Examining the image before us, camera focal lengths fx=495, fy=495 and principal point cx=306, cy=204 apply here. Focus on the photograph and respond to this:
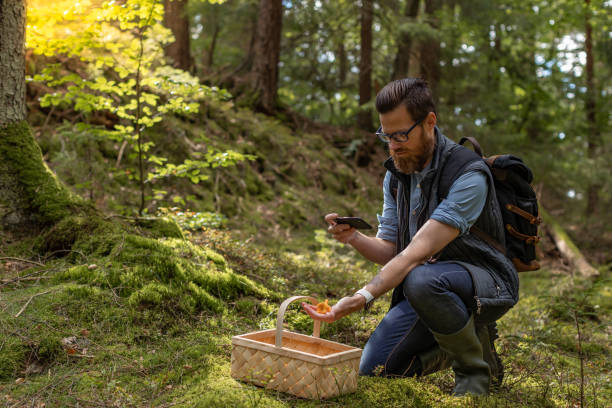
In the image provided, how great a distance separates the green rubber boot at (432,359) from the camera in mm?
3285

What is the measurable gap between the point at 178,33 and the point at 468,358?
9.68 metres

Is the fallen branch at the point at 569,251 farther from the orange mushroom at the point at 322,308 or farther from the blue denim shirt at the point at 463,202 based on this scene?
the orange mushroom at the point at 322,308

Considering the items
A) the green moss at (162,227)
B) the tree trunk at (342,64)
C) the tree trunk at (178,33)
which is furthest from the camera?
the tree trunk at (342,64)

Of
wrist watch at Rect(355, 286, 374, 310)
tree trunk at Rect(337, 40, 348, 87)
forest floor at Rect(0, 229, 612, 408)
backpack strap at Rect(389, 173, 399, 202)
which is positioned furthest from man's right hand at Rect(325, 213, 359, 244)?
tree trunk at Rect(337, 40, 348, 87)

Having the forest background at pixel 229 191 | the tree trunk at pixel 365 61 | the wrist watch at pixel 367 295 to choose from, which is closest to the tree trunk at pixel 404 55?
the forest background at pixel 229 191

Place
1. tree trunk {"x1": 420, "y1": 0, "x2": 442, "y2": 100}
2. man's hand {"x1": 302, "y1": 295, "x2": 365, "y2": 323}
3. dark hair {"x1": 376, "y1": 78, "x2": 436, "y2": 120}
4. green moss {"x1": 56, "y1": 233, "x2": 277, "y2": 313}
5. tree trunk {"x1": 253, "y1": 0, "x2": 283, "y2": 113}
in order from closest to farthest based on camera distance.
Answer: man's hand {"x1": 302, "y1": 295, "x2": 365, "y2": 323} → dark hair {"x1": 376, "y1": 78, "x2": 436, "y2": 120} → green moss {"x1": 56, "y1": 233, "x2": 277, "y2": 313} → tree trunk {"x1": 253, "y1": 0, "x2": 283, "y2": 113} → tree trunk {"x1": 420, "y1": 0, "x2": 442, "y2": 100}

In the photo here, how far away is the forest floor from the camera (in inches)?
105

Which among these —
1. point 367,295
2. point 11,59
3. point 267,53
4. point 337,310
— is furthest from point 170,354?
point 267,53

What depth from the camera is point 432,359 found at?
3289 mm

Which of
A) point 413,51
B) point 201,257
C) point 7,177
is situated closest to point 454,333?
point 201,257

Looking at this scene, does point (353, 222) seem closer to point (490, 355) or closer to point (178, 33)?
point (490, 355)

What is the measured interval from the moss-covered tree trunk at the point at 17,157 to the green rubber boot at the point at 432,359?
3348 millimetres

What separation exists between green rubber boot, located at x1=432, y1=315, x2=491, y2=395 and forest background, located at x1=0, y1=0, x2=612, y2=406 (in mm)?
153

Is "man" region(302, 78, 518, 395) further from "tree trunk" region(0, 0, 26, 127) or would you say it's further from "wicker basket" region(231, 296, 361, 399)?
"tree trunk" region(0, 0, 26, 127)
